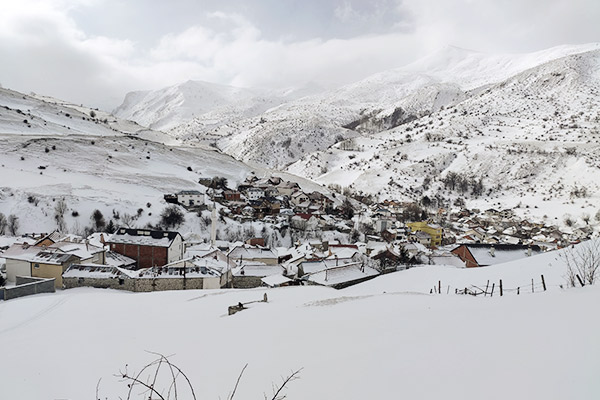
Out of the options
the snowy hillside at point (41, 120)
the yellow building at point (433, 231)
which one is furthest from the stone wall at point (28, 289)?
the snowy hillside at point (41, 120)

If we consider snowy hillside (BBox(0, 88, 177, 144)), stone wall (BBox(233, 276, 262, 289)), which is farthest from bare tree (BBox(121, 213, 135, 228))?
snowy hillside (BBox(0, 88, 177, 144))

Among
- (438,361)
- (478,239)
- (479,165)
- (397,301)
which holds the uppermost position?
(479,165)

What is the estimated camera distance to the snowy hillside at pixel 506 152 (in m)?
76.3

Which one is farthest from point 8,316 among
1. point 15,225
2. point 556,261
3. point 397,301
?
point 15,225

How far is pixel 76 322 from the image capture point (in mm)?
9719

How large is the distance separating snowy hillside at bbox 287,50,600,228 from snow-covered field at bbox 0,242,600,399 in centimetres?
7069

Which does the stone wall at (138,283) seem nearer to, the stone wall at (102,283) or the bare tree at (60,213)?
the stone wall at (102,283)

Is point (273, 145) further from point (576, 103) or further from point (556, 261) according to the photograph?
point (556, 261)

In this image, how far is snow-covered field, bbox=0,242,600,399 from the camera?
11.5 ft

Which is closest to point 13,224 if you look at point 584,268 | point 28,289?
point 28,289

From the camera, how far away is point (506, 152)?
309 ft

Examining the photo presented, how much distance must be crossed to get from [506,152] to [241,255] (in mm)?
94527

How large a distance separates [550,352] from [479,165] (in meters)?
103

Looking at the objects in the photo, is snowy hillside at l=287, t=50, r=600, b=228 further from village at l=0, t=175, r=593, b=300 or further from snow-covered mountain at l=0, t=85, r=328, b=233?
snow-covered mountain at l=0, t=85, r=328, b=233
